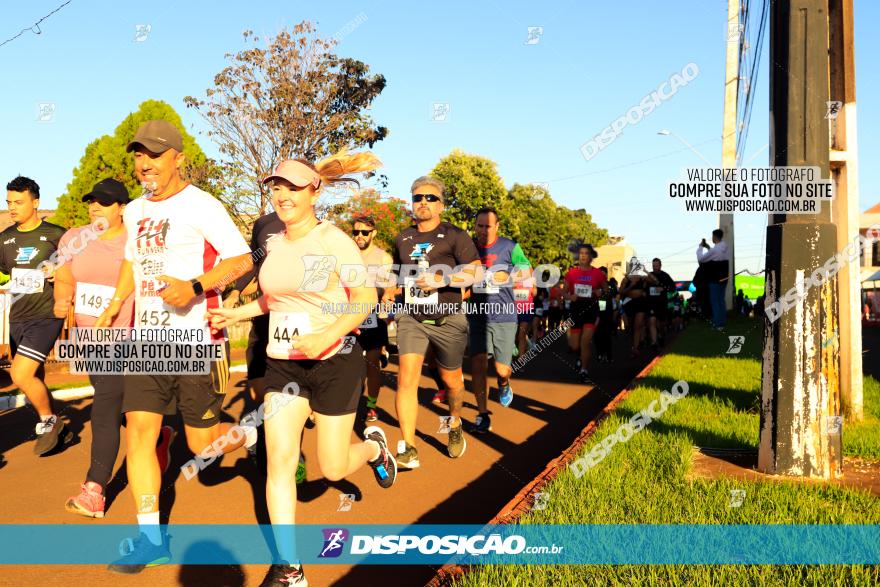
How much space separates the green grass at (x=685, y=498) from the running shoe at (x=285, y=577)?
87cm

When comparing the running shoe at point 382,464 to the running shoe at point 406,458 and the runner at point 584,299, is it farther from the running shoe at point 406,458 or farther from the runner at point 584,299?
the runner at point 584,299

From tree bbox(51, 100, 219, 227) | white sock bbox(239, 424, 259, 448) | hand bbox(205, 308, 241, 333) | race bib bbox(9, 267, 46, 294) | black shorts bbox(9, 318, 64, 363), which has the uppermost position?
tree bbox(51, 100, 219, 227)

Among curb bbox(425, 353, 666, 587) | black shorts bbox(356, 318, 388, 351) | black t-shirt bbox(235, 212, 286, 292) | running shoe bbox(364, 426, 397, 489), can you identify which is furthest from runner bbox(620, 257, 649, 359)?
running shoe bbox(364, 426, 397, 489)

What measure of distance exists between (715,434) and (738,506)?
213 centimetres

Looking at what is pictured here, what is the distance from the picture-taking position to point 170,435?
5316mm

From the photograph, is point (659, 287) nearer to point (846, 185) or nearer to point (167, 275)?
point (846, 185)

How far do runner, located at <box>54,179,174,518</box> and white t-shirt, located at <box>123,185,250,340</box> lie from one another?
0.51 metres

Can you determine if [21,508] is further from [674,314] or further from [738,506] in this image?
[674,314]

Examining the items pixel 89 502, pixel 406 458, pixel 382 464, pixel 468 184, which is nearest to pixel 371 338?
pixel 406 458

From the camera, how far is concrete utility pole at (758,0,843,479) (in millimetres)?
5176

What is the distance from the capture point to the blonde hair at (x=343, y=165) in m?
5.35

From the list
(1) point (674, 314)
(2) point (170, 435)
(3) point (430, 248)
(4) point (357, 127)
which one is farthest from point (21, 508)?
(1) point (674, 314)

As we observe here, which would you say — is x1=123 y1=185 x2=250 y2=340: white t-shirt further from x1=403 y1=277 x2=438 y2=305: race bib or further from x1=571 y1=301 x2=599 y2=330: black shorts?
x1=571 y1=301 x2=599 y2=330: black shorts

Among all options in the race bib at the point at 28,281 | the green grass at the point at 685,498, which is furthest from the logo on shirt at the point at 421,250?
the race bib at the point at 28,281
